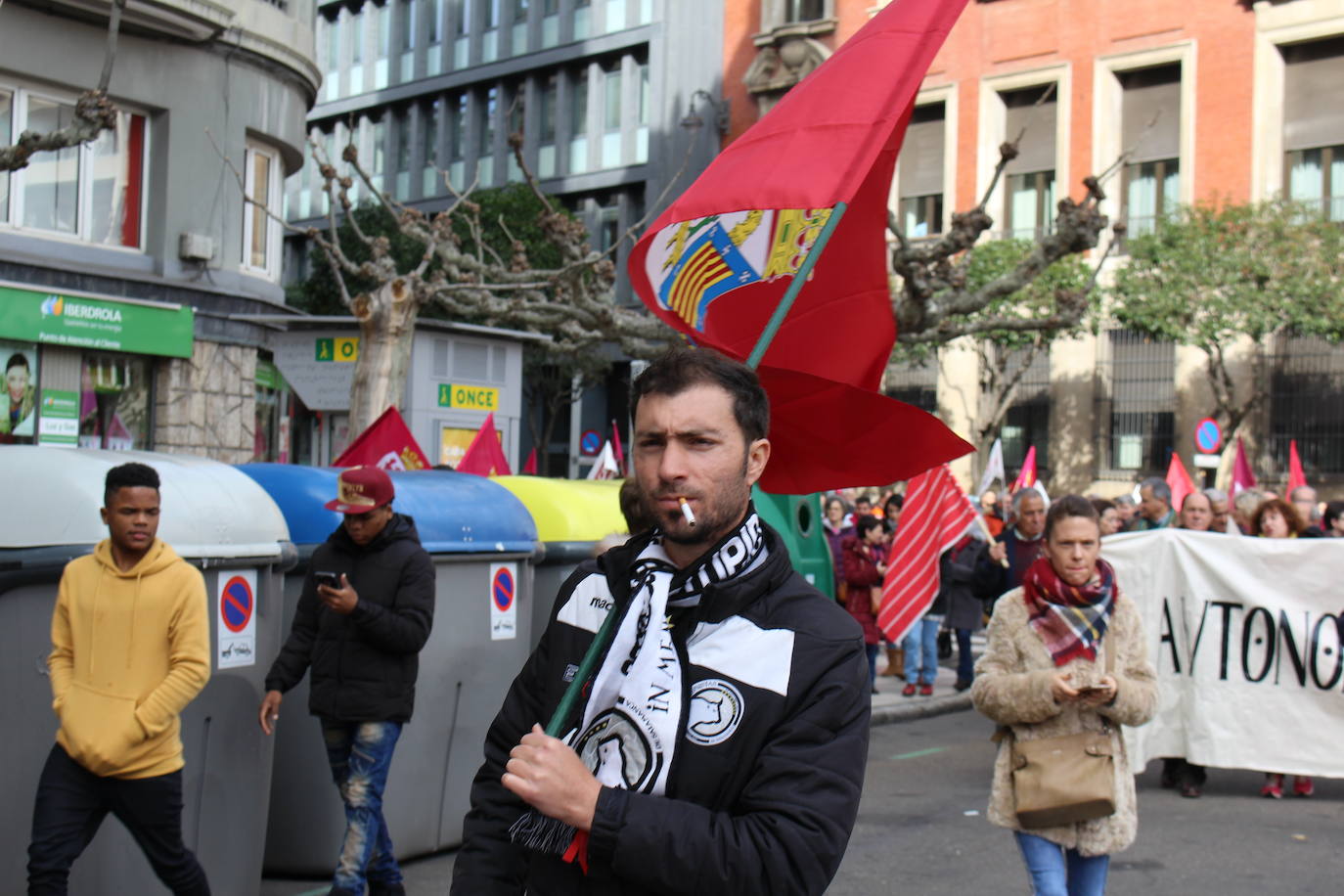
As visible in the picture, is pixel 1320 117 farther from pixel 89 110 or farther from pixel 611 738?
pixel 611 738

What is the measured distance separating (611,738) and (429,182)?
45.0 meters

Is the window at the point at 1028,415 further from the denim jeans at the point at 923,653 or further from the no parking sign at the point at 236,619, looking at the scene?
the no parking sign at the point at 236,619


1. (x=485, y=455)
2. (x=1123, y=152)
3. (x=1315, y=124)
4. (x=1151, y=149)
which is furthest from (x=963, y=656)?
(x=1151, y=149)

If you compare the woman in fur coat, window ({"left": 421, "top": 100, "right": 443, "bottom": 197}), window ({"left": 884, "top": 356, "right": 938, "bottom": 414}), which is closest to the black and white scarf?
the woman in fur coat

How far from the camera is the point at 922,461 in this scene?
3.12 metres

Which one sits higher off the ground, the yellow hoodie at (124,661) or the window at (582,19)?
the window at (582,19)

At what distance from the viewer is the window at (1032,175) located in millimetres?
35469

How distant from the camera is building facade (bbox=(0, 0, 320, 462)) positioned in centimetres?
1711

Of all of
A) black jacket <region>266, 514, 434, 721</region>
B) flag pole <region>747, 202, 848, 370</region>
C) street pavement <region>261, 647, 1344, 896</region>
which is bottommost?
street pavement <region>261, 647, 1344, 896</region>

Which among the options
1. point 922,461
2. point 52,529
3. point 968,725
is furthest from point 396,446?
point 922,461

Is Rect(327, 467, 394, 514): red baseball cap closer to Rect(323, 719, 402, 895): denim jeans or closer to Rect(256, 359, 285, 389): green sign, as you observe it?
Rect(323, 719, 402, 895): denim jeans

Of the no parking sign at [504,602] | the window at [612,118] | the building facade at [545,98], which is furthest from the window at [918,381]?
the no parking sign at [504,602]

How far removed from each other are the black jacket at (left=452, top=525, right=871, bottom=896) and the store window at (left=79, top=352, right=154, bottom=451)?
657 inches

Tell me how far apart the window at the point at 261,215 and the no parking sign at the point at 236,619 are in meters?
15.1
